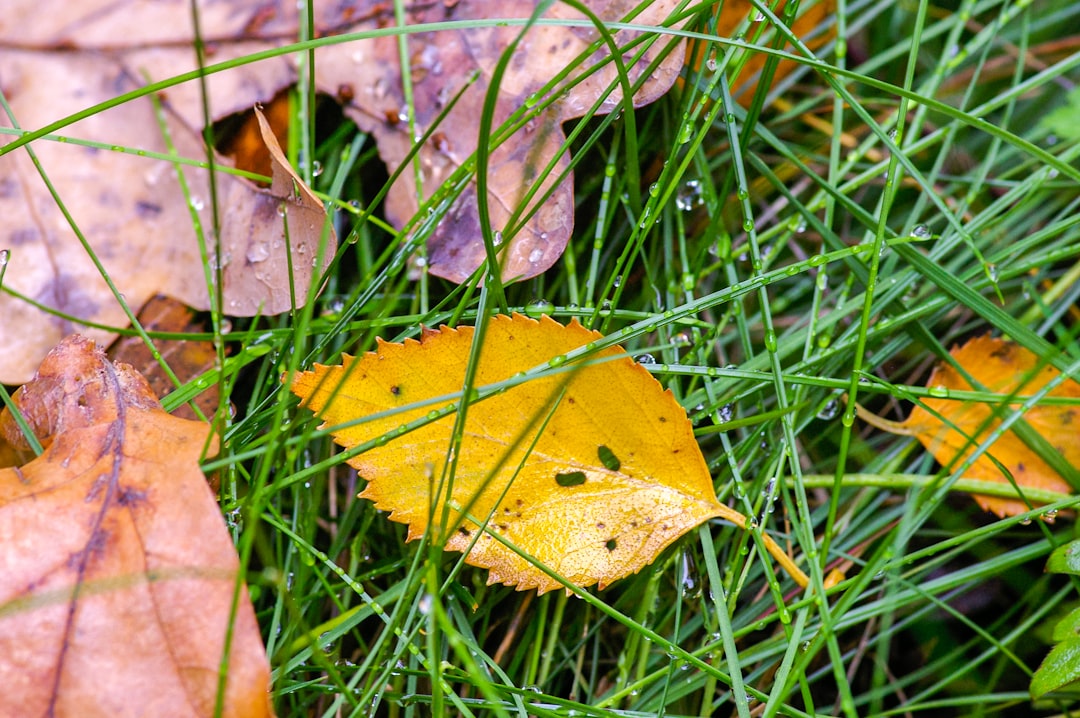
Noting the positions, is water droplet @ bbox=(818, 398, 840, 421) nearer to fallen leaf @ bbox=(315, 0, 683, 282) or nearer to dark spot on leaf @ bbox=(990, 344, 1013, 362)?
dark spot on leaf @ bbox=(990, 344, 1013, 362)

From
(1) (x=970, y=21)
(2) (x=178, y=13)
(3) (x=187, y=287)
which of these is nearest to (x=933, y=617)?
(1) (x=970, y=21)

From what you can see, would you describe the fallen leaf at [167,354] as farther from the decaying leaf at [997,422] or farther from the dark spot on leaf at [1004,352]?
the dark spot on leaf at [1004,352]

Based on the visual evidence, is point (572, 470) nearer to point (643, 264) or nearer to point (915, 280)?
point (643, 264)

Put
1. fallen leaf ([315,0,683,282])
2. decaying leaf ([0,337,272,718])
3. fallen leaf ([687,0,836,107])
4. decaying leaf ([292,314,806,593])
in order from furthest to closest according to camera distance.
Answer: fallen leaf ([687,0,836,107]) < fallen leaf ([315,0,683,282]) < decaying leaf ([292,314,806,593]) < decaying leaf ([0,337,272,718])

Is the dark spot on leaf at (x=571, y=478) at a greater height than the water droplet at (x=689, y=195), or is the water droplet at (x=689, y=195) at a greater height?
the water droplet at (x=689, y=195)

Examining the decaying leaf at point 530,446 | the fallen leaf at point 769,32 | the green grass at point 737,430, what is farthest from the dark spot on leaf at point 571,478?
the fallen leaf at point 769,32

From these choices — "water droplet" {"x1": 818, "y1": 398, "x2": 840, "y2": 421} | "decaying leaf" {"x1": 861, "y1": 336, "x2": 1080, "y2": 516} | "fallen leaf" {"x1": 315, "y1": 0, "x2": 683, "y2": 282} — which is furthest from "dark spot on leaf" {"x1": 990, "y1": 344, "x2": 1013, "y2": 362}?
"fallen leaf" {"x1": 315, "y1": 0, "x2": 683, "y2": 282}
